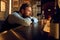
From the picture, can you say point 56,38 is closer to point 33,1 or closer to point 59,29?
point 59,29

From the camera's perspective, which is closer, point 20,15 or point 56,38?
point 56,38

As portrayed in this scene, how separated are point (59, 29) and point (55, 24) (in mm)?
23

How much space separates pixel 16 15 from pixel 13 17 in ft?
0.23

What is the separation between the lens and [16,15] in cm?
242

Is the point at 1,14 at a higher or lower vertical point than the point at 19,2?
lower

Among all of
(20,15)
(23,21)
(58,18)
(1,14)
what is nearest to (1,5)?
(1,14)

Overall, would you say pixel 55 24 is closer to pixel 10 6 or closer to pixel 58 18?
pixel 58 18

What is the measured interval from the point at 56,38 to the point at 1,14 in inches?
154

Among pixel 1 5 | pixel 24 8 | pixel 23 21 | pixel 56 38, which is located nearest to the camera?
pixel 56 38

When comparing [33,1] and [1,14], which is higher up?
[33,1]

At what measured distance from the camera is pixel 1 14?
4.39m

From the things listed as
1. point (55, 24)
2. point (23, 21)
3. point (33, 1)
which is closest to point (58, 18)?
point (55, 24)

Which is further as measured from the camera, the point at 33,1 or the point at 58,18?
the point at 33,1

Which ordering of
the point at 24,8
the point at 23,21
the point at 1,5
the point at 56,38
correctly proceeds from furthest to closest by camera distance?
the point at 1,5
the point at 24,8
the point at 23,21
the point at 56,38
